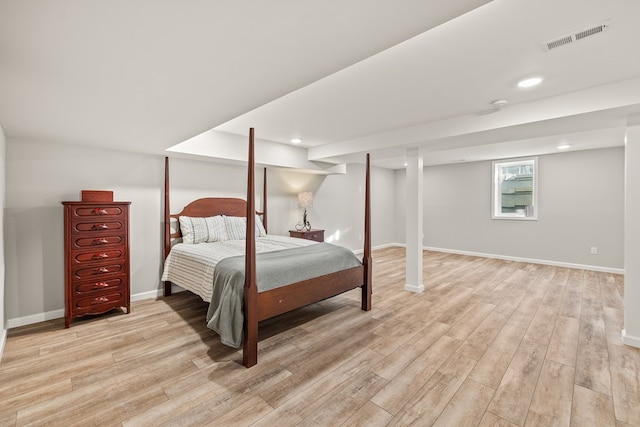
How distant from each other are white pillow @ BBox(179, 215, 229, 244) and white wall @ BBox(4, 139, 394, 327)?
1.06ft

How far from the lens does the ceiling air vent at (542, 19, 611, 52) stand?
1590mm

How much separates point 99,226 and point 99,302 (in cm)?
81

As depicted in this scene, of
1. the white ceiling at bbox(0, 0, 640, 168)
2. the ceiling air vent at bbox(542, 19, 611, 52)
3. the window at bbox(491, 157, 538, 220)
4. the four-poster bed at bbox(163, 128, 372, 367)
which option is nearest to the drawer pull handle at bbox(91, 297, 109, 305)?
the four-poster bed at bbox(163, 128, 372, 367)

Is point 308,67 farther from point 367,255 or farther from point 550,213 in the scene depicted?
point 550,213

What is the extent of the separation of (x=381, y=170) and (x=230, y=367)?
6.32 meters

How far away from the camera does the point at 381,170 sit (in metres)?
7.62

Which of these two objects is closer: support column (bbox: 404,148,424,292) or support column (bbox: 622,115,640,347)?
support column (bbox: 622,115,640,347)

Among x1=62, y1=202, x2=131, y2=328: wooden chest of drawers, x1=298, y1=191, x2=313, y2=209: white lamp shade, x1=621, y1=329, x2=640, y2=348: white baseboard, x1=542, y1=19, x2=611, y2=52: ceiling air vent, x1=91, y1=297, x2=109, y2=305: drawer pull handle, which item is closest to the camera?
x1=542, y1=19, x2=611, y2=52: ceiling air vent

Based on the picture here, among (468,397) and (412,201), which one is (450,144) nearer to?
(412,201)

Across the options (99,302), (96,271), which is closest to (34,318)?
(99,302)

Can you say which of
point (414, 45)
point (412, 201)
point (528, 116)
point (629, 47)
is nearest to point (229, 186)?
point (412, 201)

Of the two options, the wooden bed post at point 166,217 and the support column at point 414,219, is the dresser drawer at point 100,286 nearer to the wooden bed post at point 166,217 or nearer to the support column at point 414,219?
the wooden bed post at point 166,217

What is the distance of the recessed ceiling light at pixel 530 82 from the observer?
2.26m

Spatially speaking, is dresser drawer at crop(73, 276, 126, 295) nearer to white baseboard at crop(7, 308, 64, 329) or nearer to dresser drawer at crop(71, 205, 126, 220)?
white baseboard at crop(7, 308, 64, 329)
